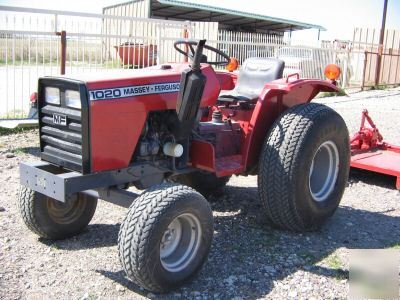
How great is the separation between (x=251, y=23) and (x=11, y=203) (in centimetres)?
2987

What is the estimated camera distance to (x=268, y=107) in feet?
13.3

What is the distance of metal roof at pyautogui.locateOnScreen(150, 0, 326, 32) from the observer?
2573 cm

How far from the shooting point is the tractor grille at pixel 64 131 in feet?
10.1

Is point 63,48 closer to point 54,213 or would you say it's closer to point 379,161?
point 54,213

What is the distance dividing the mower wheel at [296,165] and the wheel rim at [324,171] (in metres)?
0.09

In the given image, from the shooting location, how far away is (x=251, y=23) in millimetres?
32625

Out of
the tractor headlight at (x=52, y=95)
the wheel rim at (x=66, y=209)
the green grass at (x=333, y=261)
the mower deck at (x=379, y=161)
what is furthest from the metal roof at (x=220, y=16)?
the green grass at (x=333, y=261)

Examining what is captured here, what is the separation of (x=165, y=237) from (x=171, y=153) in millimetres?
663

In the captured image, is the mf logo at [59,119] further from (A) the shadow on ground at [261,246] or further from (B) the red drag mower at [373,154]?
(B) the red drag mower at [373,154]

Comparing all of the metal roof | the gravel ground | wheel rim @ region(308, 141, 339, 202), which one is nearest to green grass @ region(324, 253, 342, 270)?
the gravel ground

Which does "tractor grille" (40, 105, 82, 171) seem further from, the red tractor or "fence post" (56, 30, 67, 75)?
"fence post" (56, 30, 67, 75)

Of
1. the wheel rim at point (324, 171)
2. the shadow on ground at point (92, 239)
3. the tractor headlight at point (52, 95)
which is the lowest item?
the shadow on ground at point (92, 239)

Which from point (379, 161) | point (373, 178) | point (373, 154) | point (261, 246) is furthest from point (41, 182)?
point (373, 154)

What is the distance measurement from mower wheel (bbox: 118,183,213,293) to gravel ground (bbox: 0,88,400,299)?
0.15 meters
